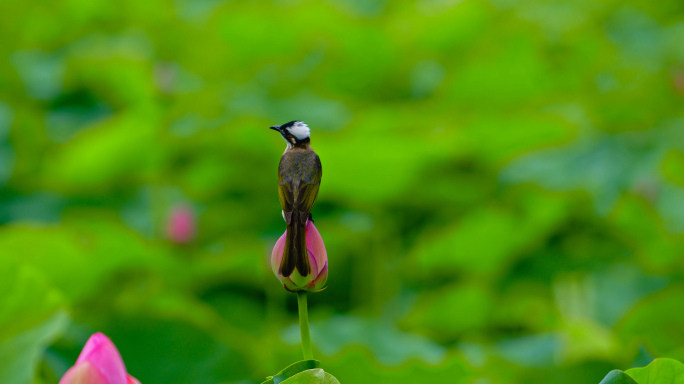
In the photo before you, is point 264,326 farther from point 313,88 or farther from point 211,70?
point 211,70

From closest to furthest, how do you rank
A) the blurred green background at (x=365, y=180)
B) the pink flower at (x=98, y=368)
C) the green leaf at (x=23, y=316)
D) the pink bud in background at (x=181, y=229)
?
the pink flower at (x=98, y=368) → the green leaf at (x=23, y=316) → the blurred green background at (x=365, y=180) → the pink bud in background at (x=181, y=229)

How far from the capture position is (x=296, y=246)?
10.7 inches

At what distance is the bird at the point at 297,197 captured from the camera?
0.27m

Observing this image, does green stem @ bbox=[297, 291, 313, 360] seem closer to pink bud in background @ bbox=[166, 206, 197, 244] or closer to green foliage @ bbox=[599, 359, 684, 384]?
green foliage @ bbox=[599, 359, 684, 384]

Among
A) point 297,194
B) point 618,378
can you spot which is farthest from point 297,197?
point 618,378

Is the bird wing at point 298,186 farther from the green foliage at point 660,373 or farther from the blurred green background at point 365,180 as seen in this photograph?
the blurred green background at point 365,180

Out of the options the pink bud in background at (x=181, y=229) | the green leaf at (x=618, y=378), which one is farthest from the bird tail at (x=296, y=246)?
the pink bud in background at (x=181, y=229)

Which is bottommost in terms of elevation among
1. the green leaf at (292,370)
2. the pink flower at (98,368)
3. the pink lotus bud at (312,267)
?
the green leaf at (292,370)

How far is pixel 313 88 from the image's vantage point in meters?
1.60

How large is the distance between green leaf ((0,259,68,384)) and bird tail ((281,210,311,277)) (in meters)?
0.19

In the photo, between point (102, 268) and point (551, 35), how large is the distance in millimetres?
1740

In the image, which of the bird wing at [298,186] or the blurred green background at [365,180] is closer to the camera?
the bird wing at [298,186]

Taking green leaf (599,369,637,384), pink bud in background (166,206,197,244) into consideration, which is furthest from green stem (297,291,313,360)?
pink bud in background (166,206,197,244)

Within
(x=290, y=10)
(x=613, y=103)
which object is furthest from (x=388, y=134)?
(x=613, y=103)
